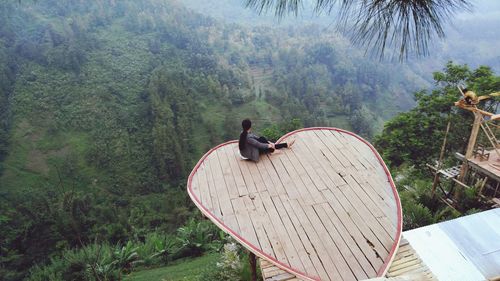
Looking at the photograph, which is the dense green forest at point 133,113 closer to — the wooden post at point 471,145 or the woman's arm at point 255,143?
the wooden post at point 471,145

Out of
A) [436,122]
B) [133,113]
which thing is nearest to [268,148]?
[436,122]

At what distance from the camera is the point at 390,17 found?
2.36 m

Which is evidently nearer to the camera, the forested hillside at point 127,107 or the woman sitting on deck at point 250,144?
the woman sitting on deck at point 250,144

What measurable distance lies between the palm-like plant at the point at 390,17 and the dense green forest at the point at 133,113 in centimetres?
469

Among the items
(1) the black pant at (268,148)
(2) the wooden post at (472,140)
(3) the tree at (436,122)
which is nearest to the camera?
(1) the black pant at (268,148)

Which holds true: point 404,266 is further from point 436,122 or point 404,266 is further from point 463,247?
point 436,122

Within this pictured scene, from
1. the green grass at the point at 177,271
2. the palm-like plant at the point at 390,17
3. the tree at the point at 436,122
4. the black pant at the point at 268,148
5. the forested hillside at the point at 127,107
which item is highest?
the palm-like plant at the point at 390,17

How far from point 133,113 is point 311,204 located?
41.5 m

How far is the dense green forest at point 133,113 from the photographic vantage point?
14.6 meters

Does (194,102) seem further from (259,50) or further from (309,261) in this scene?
(309,261)

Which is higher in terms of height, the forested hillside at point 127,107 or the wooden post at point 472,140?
the wooden post at point 472,140

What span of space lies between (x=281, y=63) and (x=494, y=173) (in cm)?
7010

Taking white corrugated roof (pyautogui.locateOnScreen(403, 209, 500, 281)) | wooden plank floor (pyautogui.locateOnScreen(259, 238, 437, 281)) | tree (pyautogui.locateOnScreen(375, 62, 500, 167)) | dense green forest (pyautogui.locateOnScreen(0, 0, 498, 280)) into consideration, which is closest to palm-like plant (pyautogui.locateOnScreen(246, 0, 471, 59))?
wooden plank floor (pyautogui.locateOnScreen(259, 238, 437, 281))

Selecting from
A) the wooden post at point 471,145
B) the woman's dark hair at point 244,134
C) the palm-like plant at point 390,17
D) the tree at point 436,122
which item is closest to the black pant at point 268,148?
the woman's dark hair at point 244,134
